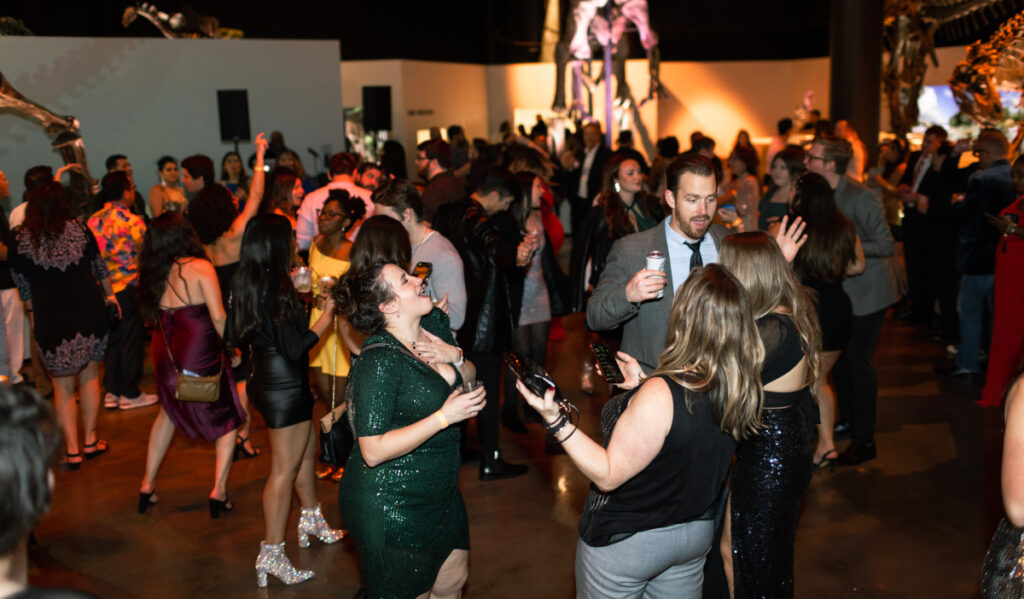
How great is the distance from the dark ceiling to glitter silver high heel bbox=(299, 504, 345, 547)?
1166 centimetres

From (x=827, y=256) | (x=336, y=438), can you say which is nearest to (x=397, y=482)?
(x=336, y=438)

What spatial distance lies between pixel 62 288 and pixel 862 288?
4348 mm

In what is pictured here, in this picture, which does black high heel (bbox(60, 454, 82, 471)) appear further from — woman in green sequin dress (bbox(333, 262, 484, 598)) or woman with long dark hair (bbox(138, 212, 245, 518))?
woman in green sequin dress (bbox(333, 262, 484, 598))

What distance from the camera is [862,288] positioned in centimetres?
466

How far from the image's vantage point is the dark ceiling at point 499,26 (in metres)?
14.4

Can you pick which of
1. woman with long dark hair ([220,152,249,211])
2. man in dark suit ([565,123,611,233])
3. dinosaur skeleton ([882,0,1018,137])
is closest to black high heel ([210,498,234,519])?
woman with long dark hair ([220,152,249,211])

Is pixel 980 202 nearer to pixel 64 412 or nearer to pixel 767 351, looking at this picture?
pixel 767 351

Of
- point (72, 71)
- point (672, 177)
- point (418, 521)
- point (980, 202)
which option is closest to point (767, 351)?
point (672, 177)

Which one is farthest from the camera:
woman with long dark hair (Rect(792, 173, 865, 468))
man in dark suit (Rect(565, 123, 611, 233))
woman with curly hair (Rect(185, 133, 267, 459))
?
man in dark suit (Rect(565, 123, 611, 233))

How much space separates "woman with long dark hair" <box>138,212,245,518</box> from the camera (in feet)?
13.0

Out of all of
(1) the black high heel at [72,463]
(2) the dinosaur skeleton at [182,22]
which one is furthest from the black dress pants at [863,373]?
(2) the dinosaur skeleton at [182,22]

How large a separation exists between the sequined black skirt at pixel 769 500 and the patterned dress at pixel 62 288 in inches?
147

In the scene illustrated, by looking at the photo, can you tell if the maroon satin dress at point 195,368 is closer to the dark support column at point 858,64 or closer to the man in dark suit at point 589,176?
the man in dark suit at point 589,176

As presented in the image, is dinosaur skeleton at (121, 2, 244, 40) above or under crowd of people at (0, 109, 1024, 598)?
above
